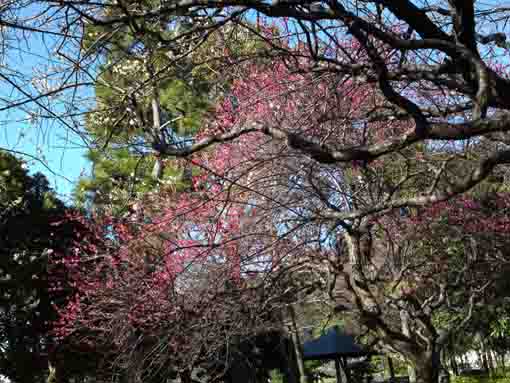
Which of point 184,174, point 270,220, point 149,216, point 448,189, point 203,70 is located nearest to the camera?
point 448,189

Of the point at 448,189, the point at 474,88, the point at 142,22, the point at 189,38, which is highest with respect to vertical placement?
the point at 189,38

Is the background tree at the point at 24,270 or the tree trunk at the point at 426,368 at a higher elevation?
the background tree at the point at 24,270

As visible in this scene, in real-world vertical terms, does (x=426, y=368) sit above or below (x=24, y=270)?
below

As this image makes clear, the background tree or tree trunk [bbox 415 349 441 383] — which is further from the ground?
the background tree

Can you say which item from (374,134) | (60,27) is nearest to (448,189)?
(60,27)

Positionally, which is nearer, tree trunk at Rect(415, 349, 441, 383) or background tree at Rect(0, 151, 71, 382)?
tree trunk at Rect(415, 349, 441, 383)

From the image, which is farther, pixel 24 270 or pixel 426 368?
pixel 24 270

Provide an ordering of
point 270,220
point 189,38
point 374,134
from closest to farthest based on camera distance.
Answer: point 189,38 → point 270,220 → point 374,134

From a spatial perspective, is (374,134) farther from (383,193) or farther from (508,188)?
(508,188)

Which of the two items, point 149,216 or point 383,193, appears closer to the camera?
point 383,193

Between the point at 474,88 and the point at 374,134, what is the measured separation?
331 centimetres

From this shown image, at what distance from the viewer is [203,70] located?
16.8 ft

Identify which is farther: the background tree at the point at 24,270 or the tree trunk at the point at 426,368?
the background tree at the point at 24,270

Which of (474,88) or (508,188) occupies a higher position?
(508,188)
